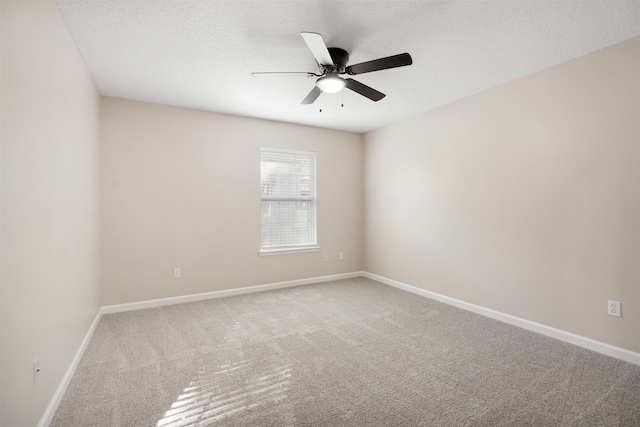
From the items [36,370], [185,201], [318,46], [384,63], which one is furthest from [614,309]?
[185,201]

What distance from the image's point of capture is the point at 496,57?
2670 mm

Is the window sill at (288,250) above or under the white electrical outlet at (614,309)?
Result: above

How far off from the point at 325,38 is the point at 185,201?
8.73 feet

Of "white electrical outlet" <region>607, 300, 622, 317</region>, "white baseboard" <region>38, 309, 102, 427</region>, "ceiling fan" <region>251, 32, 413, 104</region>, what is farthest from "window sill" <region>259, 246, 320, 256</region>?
"white electrical outlet" <region>607, 300, 622, 317</region>

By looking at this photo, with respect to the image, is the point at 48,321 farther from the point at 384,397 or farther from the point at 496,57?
the point at 496,57

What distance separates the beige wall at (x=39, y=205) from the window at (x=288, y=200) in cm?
229

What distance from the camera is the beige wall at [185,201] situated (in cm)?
360

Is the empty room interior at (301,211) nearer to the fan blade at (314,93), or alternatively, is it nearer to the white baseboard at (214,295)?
the white baseboard at (214,295)

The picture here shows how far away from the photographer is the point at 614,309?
247 cm

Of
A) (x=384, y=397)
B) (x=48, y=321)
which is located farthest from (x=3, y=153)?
(x=384, y=397)

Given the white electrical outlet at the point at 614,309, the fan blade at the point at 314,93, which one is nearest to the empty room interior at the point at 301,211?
the white electrical outlet at the point at 614,309

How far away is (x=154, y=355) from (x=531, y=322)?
11.4 ft

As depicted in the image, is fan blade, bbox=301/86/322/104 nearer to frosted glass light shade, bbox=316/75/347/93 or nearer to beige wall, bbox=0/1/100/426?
frosted glass light shade, bbox=316/75/347/93

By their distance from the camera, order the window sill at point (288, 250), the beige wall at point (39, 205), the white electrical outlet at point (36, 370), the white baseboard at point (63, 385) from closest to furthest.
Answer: the beige wall at point (39, 205) → the white electrical outlet at point (36, 370) → the white baseboard at point (63, 385) → the window sill at point (288, 250)
